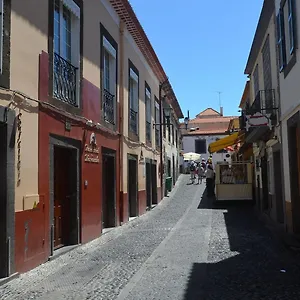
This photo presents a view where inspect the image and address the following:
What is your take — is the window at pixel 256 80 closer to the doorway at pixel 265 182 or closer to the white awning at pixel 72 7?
the doorway at pixel 265 182

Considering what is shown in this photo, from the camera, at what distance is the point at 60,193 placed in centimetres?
884

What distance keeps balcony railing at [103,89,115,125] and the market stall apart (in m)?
7.33

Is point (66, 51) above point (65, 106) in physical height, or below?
above

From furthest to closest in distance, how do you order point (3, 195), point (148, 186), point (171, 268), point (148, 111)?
1. point (148, 111)
2. point (148, 186)
3. point (171, 268)
4. point (3, 195)

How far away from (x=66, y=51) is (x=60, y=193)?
2986mm

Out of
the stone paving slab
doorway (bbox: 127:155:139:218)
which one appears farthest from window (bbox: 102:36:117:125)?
the stone paving slab

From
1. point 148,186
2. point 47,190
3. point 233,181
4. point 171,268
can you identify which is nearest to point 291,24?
point 171,268

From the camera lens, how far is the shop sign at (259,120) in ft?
38.6

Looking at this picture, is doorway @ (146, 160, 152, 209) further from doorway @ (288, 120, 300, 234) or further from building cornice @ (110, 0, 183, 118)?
doorway @ (288, 120, 300, 234)

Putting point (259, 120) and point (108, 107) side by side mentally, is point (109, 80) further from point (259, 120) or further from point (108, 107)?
point (259, 120)

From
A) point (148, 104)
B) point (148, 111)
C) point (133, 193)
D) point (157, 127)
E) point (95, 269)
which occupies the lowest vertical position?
point (95, 269)

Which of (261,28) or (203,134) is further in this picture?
(203,134)

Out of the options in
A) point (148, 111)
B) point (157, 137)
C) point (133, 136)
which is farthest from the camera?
point (157, 137)

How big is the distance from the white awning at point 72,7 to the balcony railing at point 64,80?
113cm
